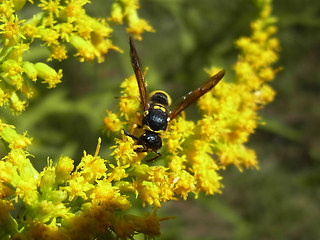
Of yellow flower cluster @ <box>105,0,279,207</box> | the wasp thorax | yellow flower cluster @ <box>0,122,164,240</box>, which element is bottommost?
yellow flower cluster @ <box>0,122,164,240</box>

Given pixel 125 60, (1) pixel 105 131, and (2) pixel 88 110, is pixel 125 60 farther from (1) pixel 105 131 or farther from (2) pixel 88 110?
(1) pixel 105 131

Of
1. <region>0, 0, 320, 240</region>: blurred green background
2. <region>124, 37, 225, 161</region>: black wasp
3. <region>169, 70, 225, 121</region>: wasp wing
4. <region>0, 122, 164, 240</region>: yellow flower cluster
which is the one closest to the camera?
<region>0, 122, 164, 240</region>: yellow flower cluster

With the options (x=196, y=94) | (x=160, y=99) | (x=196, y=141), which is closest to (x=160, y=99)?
(x=160, y=99)

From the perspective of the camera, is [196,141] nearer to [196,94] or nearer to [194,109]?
[196,94]

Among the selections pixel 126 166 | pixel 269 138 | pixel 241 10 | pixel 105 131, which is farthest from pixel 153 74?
pixel 269 138

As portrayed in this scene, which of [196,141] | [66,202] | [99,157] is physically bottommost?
[66,202]

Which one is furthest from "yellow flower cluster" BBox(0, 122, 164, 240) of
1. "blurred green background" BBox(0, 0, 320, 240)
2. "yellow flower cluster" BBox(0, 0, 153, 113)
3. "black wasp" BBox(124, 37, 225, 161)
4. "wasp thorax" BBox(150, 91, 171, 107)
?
"wasp thorax" BBox(150, 91, 171, 107)

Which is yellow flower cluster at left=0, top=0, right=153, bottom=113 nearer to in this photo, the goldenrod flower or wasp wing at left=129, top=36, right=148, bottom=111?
the goldenrod flower

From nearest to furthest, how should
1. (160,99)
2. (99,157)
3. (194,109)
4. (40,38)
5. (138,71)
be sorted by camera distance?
1. (99,157)
2. (40,38)
3. (138,71)
4. (160,99)
5. (194,109)
